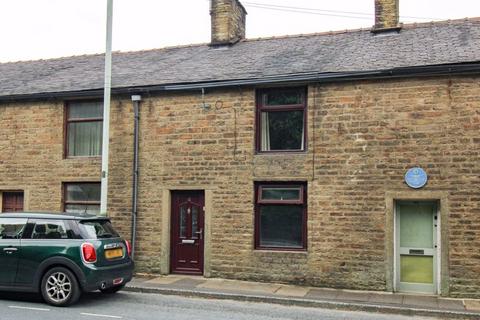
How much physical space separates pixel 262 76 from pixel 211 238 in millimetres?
3938

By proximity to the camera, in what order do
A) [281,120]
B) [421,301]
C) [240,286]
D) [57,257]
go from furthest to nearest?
1. [281,120]
2. [240,286]
3. [421,301]
4. [57,257]

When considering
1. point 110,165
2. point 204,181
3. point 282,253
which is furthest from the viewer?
point 110,165

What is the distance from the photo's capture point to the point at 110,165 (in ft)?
45.0

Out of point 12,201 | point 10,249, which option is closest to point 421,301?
point 10,249

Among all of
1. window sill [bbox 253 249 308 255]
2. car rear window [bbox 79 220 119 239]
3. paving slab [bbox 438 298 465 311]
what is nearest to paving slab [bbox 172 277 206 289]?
window sill [bbox 253 249 308 255]

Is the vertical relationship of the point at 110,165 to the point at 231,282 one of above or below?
above

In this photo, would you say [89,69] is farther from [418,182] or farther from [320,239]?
[418,182]

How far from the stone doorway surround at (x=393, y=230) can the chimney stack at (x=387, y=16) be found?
5.10 meters

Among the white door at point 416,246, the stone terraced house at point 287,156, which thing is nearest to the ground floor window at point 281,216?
the stone terraced house at point 287,156

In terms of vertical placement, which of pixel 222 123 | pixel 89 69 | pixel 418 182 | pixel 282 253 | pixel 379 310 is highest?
pixel 89 69

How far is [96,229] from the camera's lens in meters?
10.0

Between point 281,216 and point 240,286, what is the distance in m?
1.85

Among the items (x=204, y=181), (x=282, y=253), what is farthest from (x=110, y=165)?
(x=282, y=253)

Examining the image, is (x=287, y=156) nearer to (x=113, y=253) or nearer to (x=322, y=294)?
(x=322, y=294)
